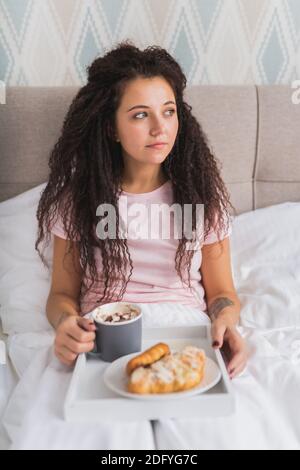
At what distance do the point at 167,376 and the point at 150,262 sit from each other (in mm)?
478

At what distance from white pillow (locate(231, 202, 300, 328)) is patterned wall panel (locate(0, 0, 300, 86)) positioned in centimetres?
52

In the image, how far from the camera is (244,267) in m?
1.55


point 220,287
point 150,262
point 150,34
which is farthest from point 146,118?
point 150,34

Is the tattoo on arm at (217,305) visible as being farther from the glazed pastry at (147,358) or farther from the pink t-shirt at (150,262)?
the glazed pastry at (147,358)

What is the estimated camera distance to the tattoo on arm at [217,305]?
125 cm

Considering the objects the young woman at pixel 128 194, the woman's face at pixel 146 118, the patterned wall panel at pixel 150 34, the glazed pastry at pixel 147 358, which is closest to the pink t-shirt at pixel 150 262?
the young woman at pixel 128 194

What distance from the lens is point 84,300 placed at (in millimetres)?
1312

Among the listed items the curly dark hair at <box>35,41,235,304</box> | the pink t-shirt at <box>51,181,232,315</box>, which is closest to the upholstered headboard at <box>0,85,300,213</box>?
the curly dark hair at <box>35,41,235,304</box>

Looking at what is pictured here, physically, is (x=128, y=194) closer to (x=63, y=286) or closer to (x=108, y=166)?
(x=108, y=166)

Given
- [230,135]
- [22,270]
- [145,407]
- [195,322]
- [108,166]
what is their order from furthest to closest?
[230,135]
[22,270]
[108,166]
[195,322]
[145,407]

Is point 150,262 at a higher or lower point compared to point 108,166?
lower

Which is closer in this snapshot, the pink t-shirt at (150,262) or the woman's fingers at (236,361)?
the woman's fingers at (236,361)

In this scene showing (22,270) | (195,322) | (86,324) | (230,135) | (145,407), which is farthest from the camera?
(230,135)

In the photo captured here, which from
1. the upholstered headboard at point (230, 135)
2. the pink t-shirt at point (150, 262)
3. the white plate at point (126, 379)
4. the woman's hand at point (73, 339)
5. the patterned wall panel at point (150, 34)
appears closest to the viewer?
the white plate at point (126, 379)
